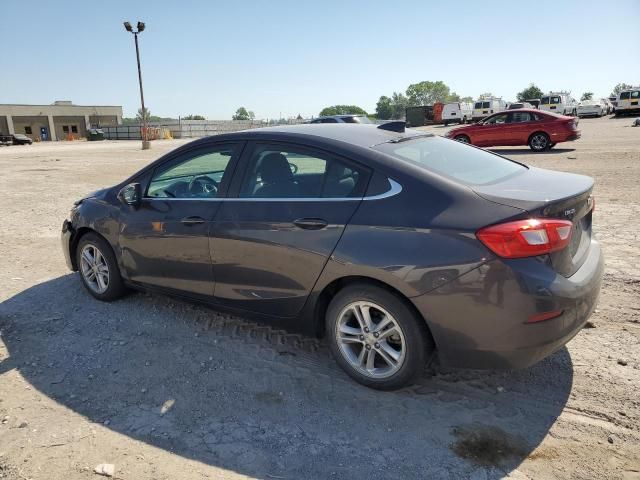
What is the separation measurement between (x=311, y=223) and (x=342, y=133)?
0.78m

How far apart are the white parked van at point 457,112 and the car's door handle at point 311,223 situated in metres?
54.6

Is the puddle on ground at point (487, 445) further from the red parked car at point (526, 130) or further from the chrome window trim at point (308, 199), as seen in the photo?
the red parked car at point (526, 130)

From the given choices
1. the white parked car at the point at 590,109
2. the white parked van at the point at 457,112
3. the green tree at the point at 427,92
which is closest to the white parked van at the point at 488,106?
the white parked van at the point at 457,112

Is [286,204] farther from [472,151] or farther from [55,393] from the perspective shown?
[55,393]

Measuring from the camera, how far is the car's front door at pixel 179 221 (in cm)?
379

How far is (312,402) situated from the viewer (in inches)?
122

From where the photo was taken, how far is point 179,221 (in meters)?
3.90

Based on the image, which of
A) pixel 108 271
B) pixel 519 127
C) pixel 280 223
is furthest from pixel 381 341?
pixel 519 127

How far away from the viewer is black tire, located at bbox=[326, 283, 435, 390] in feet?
9.52

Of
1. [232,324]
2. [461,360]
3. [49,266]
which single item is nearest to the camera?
[461,360]

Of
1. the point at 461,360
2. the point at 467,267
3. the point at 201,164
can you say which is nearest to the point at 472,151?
the point at 467,267

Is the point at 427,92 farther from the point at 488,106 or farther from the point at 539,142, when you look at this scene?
the point at 539,142

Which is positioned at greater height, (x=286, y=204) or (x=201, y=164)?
(x=201, y=164)

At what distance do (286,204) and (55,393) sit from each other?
1.99 meters
